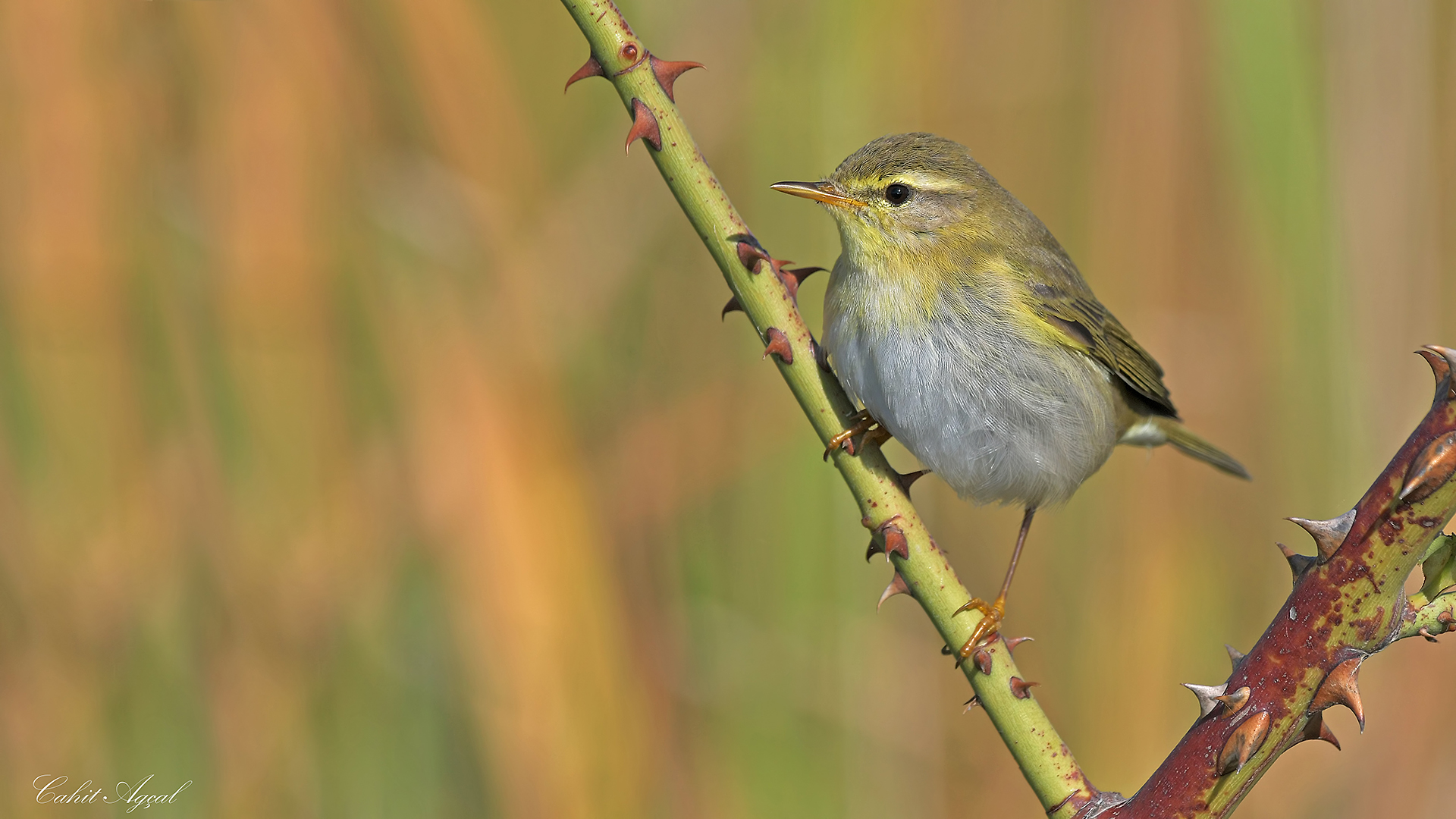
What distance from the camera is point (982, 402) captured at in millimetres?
2418

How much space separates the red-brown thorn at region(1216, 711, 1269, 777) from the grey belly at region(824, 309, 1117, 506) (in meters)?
1.33

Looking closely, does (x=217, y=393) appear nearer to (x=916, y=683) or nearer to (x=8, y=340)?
(x=8, y=340)

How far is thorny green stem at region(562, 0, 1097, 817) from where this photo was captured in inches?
47.4

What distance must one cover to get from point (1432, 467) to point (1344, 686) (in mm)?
198

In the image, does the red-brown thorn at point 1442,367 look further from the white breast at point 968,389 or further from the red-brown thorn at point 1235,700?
the white breast at point 968,389

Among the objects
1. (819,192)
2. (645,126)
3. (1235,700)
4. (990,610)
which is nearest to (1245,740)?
(1235,700)

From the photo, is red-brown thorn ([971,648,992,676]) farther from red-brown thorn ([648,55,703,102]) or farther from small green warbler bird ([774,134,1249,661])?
small green warbler bird ([774,134,1249,661])

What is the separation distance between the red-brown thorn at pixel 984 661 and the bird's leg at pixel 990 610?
10 millimetres

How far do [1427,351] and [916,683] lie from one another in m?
2.58

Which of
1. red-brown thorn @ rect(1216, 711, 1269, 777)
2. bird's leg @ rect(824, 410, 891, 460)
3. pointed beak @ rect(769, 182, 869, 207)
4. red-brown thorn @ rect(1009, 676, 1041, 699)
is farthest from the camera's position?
pointed beak @ rect(769, 182, 869, 207)

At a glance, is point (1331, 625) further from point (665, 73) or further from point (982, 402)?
point (982, 402)

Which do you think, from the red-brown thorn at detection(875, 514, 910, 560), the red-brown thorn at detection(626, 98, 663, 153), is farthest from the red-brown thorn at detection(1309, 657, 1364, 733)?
the red-brown thorn at detection(626, 98, 663, 153)

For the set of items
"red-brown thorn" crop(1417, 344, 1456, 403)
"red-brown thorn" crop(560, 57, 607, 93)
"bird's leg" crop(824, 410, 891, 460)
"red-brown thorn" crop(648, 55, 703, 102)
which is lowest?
"red-brown thorn" crop(1417, 344, 1456, 403)

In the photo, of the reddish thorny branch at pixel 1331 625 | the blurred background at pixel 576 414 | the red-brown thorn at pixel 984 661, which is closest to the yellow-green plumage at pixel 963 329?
the blurred background at pixel 576 414
